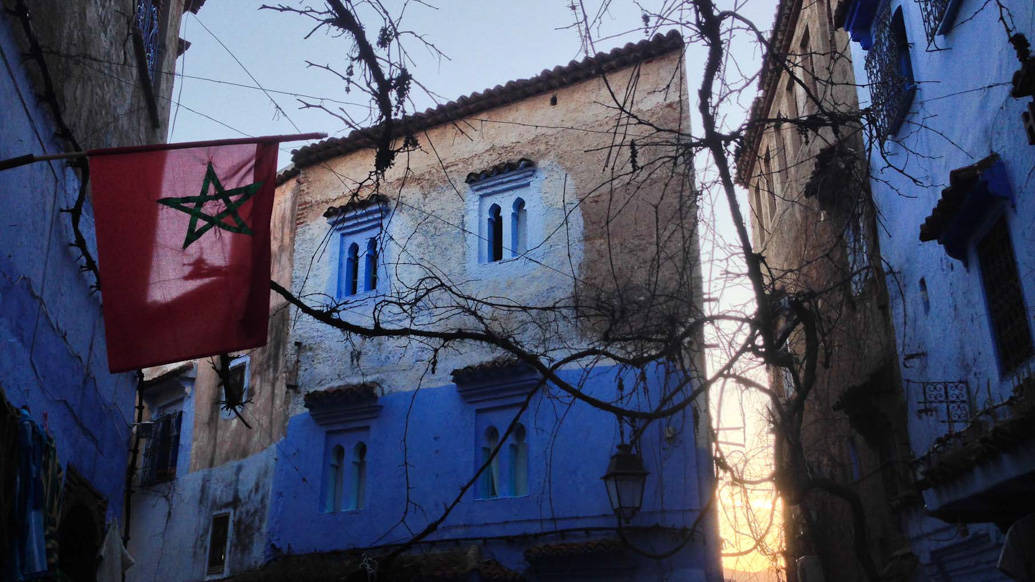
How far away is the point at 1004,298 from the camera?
6801 mm

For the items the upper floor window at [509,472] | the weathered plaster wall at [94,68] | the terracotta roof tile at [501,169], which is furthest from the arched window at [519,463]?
the weathered plaster wall at [94,68]

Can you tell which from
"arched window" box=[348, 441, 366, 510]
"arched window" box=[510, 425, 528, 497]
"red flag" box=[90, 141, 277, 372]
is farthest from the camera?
"arched window" box=[348, 441, 366, 510]

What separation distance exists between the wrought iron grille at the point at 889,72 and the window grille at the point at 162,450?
1390cm

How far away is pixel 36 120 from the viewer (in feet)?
20.5

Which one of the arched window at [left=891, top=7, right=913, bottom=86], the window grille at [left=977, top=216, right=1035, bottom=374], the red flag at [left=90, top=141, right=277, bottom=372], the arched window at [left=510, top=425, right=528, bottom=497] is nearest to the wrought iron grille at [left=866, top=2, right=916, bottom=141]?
the arched window at [left=891, top=7, right=913, bottom=86]

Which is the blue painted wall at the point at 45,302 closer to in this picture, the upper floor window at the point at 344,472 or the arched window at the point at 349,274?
the upper floor window at the point at 344,472

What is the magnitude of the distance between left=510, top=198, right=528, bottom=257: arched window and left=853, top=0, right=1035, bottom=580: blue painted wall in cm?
565

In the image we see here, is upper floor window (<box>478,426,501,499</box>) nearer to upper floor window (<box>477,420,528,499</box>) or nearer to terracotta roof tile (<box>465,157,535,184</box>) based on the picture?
upper floor window (<box>477,420,528,499</box>)

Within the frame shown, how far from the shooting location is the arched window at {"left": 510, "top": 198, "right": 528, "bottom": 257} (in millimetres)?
Result: 14414

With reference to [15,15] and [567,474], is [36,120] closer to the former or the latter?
[15,15]

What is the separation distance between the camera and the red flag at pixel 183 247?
17.5 ft

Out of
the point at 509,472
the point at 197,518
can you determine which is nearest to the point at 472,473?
the point at 509,472

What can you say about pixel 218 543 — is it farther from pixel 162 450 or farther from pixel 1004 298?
pixel 1004 298

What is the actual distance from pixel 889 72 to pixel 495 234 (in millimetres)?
7050
